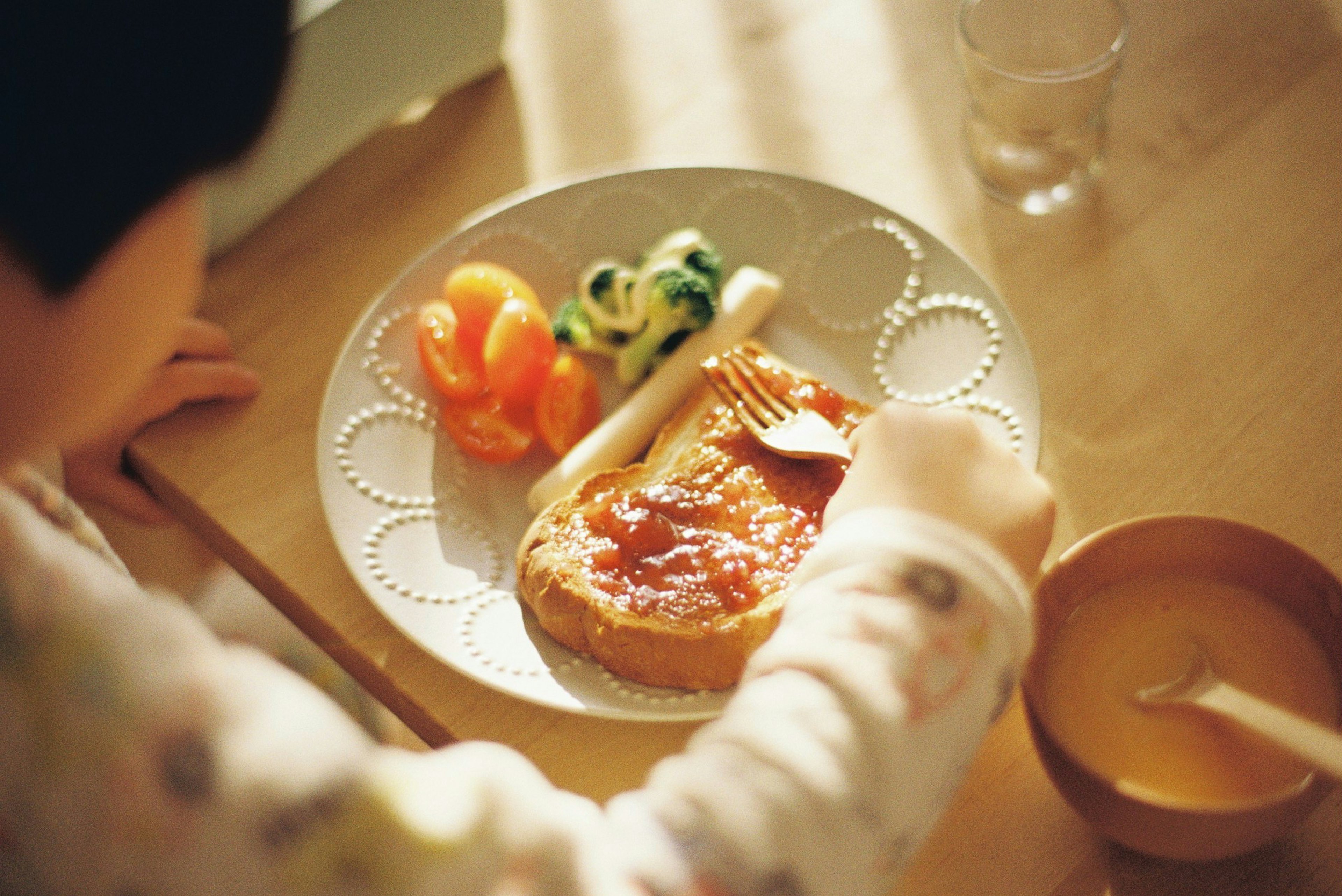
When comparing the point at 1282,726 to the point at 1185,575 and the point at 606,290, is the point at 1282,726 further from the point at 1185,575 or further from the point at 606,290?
the point at 606,290

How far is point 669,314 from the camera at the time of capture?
1312 mm

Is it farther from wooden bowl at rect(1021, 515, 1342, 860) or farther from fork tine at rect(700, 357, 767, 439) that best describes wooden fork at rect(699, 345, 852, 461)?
wooden bowl at rect(1021, 515, 1342, 860)

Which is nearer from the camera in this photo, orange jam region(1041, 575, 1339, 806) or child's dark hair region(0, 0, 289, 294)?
child's dark hair region(0, 0, 289, 294)

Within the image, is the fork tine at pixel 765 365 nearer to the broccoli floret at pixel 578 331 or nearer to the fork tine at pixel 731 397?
the fork tine at pixel 731 397

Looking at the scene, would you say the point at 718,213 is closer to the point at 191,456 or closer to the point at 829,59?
the point at 829,59

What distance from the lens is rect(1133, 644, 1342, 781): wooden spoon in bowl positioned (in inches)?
29.1

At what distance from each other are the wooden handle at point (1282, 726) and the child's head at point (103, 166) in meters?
0.77

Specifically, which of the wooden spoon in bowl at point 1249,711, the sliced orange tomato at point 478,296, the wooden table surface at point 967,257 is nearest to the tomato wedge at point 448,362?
the sliced orange tomato at point 478,296

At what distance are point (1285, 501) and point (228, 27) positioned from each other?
1.05 meters

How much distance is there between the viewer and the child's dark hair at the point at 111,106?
535mm

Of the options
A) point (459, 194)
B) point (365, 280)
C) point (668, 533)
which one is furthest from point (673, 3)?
point (668, 533)

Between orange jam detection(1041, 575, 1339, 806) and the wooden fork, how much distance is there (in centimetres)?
32

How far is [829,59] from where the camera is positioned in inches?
63.1

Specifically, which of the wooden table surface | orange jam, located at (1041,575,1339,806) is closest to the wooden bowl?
orange jam, located at (1041,575,1339,806)
